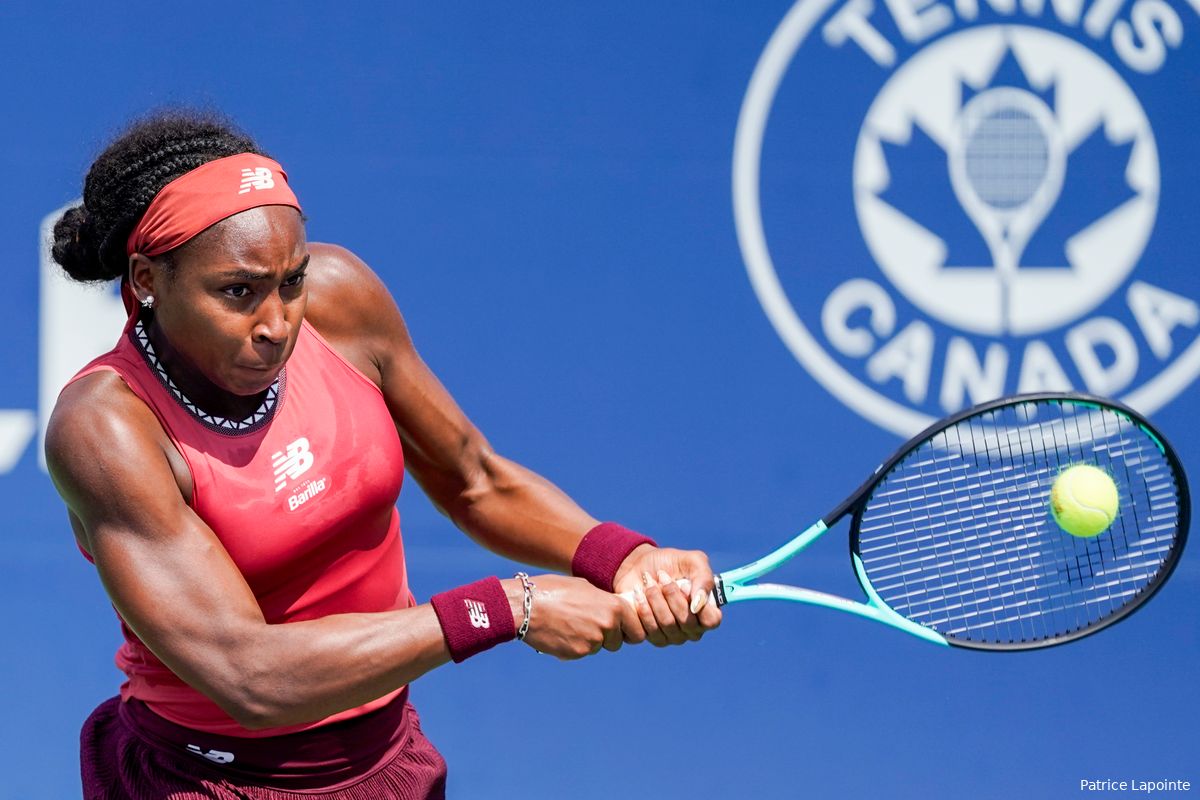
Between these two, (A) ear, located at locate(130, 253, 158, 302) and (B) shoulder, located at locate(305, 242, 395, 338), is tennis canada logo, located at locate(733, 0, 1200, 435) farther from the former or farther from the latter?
(A) ear, located at locate(130, 253, 158, 302)

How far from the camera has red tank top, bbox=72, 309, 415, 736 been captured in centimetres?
218

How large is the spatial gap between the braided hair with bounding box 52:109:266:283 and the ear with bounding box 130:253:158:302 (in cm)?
6

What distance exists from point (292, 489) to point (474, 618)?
0.33 metres

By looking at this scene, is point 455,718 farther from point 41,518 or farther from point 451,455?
point 451,455

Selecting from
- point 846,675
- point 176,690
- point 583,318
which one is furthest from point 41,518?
point 846,675

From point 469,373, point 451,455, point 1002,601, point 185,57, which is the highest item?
point 185,57

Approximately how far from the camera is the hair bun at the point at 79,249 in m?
2.26

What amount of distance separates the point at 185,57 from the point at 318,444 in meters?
1.79

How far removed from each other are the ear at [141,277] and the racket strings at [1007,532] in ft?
4.71

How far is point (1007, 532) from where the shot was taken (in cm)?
320

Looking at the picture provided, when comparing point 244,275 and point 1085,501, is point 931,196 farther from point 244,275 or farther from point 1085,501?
point 244,275

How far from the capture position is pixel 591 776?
3895 mm

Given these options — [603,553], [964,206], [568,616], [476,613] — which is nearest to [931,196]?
[964,206]

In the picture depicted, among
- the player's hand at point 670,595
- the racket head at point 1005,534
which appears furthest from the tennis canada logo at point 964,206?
the player's hand at point 670,595
